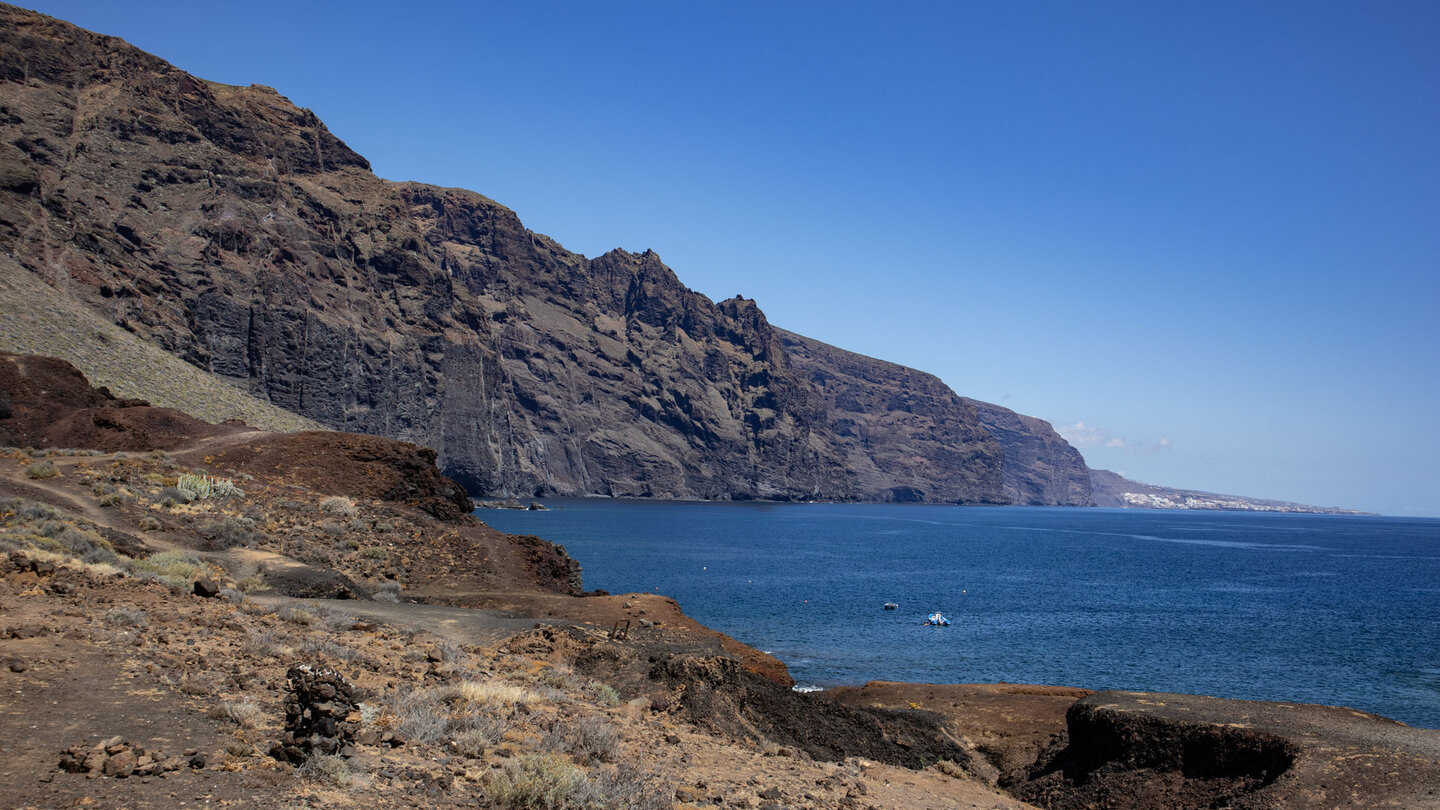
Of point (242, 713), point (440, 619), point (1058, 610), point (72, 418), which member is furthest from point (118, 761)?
point (1058, 610)

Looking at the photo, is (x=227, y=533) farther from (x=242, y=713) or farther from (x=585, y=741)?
(x=585, y=741)

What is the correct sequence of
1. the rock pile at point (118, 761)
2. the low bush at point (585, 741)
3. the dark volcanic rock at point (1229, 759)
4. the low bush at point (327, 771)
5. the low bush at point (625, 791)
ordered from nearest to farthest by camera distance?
the rock pile at point (118, 761) < the low bush at point (327, 771) < the low bush at point (625, 791) < the low bush at point (585, 741) < the dark volcanic rock at point (1229, 759)

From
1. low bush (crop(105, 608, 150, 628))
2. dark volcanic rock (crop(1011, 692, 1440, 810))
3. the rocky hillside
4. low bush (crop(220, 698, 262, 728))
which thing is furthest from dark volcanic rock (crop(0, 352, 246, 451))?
dark volcanic rock (crop(1011, 692, 1440, 810))

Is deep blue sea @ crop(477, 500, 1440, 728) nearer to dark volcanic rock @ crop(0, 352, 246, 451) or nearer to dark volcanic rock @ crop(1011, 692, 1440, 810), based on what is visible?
dark volcanic rock @ crop(1011, 692, 1440, 810)

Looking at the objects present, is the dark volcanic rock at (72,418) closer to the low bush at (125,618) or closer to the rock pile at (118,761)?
the low bush at (125,618)

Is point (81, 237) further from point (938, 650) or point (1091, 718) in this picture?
point (1091, 718)

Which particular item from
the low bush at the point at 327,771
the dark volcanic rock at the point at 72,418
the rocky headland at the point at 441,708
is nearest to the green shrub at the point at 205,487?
the rocky headland at the point at 441,708
